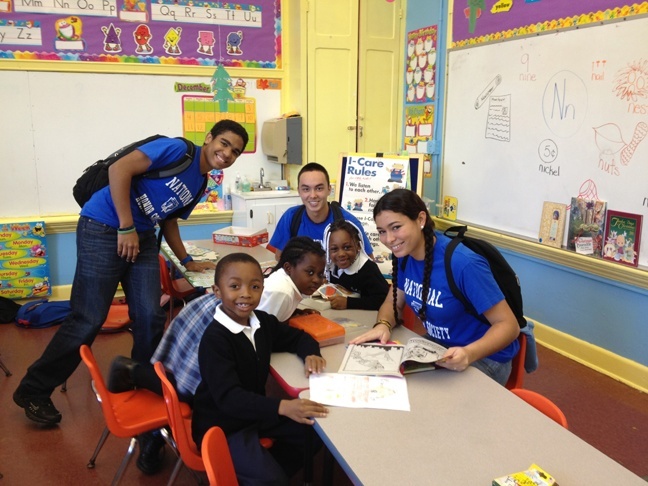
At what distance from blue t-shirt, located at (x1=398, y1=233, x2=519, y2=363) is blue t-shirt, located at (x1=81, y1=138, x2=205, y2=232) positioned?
1.12 m

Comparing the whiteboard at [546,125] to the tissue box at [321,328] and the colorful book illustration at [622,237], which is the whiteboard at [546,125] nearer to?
the colorful book illustration at [622,237]

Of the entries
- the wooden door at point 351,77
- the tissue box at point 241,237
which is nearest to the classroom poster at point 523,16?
the wooden door at point 351,77

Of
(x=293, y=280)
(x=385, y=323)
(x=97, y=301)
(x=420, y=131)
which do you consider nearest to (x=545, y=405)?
(x=385, y=323)

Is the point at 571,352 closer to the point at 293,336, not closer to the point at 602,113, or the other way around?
the point at 602,113

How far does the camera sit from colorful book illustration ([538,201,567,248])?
3.74 m

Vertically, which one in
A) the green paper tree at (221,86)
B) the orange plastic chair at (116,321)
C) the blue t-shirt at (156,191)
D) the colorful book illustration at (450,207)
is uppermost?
the green paper tree at (221,86)

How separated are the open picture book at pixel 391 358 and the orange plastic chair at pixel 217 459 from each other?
475 mm

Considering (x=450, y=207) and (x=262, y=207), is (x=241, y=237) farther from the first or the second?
(x=450, y=207)

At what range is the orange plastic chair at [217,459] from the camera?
137 cm

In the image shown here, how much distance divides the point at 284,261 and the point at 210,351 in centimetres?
69

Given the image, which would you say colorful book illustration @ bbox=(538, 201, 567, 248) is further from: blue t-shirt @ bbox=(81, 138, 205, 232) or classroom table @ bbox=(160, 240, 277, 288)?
blue t-shirt @ bbox=(81, 138, 205, 232)

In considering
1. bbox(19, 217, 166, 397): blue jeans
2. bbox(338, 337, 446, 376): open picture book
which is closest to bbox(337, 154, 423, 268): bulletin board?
bbox(19, 217, 166, 397): blue jeans

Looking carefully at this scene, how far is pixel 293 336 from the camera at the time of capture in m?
1.99

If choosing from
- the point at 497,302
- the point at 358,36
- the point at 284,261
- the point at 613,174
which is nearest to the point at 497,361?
the point at 497,302
